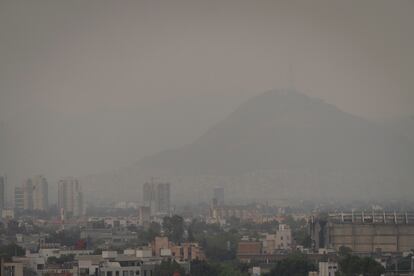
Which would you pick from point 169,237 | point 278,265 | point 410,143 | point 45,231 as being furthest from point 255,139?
point 278,265

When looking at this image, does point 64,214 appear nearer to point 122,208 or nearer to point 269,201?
point 122,208

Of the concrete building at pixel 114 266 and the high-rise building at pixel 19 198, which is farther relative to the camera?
the high-rise building at pixel 19 198

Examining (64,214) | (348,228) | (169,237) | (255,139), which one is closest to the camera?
(348,228)

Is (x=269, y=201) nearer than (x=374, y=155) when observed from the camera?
Yes

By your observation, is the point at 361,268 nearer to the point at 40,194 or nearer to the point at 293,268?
the point at 293,268

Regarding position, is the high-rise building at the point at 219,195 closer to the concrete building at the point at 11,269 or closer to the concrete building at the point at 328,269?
the concrete building at the point at 328,269

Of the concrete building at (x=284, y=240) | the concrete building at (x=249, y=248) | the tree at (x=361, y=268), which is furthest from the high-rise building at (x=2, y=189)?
the tree at (x=361, y=268)
